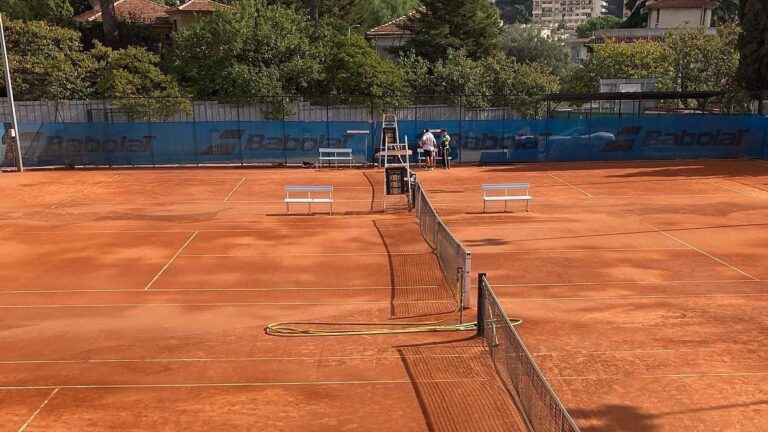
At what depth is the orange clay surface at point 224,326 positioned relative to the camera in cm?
863

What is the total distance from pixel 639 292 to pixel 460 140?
23.0 m

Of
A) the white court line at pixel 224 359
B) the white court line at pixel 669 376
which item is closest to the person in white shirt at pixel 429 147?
the white court line at pixel 224 359

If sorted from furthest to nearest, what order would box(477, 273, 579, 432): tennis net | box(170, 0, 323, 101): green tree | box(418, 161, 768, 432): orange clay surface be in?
box(170, 0, 323, 101): green tree
box(418, 161, 768, 432): orange clay surface
box(477, 273, 579, 432): tennis net

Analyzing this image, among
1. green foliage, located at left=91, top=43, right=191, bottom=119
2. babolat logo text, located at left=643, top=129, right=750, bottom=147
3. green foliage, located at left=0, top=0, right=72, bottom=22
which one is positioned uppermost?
green foliage, located at left=0, top=0, right=72, bottom=22

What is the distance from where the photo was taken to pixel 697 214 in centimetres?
2147

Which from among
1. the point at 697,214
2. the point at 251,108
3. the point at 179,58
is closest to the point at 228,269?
the point at 697,214

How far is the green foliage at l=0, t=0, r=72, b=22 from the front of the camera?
50938 millimetres

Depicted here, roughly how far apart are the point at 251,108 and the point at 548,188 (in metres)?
24.2

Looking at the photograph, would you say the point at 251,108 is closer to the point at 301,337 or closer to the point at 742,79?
the point at 742,79

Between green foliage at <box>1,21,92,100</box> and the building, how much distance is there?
81513 millimetres

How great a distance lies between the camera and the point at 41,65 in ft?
146

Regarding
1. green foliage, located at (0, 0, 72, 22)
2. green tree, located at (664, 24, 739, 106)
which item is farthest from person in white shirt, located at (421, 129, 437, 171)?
green foliage, located at (0, 0, 72, 22)

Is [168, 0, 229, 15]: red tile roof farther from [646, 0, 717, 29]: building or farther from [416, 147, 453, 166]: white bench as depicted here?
[646, 0, 717, 29]: building

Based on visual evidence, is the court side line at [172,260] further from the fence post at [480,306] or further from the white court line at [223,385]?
the fence post at [480,306]
